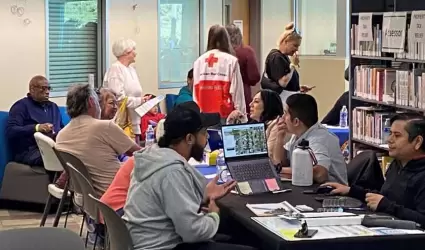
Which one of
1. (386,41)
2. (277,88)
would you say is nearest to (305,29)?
(277,88)

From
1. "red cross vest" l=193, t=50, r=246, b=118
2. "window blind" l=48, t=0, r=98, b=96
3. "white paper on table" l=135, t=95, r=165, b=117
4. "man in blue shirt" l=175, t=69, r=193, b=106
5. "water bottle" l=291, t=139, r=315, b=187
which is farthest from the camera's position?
"man in blue shirt" l=175, t=69, r=193, b=106

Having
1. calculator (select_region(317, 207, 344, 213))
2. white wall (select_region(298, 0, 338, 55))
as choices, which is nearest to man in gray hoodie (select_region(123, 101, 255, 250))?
calculator (select_region(317, 207, 344, 213))

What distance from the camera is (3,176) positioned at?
724cm

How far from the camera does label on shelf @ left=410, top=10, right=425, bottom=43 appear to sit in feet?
18.7

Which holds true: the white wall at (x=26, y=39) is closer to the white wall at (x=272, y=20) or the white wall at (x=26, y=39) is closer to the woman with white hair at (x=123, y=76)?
the woman with white hair at (x=123, y=76)

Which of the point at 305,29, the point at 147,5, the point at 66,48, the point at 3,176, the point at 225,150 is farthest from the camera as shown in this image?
the point at 305,29

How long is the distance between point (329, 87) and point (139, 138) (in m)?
3.03

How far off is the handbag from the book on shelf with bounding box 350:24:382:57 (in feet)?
7.32

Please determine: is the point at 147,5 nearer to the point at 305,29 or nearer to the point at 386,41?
the point at 305,29

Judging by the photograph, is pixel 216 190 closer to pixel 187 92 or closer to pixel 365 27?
pixel 365 27

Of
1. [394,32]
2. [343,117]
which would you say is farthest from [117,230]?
[343,117]

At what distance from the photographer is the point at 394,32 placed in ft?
20.0

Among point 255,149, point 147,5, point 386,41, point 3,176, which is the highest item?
point 147,5

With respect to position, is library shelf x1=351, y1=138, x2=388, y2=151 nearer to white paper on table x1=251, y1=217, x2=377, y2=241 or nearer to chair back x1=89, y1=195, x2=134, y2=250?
white paper on table x1=251, y1=217, x2=377, y2=241
